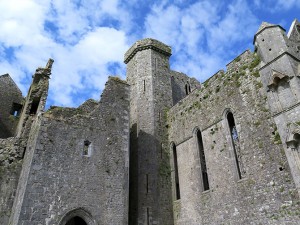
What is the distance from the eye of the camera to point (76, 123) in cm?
1255

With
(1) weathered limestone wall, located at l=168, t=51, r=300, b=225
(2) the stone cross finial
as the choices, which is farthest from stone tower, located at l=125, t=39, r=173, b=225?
(2) the stone cross finial

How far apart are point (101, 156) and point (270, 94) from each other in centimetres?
760

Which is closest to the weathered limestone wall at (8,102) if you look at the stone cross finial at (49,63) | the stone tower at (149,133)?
the stone cross finial at (49,63)

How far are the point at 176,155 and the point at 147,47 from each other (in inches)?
326

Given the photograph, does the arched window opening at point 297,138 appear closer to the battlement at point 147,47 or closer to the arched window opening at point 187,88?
the battlement at point 147,47

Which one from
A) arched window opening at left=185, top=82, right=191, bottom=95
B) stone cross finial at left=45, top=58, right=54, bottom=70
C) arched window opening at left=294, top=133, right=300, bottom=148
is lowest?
arched window opening at left=294, top=133, right=300, bottom=148

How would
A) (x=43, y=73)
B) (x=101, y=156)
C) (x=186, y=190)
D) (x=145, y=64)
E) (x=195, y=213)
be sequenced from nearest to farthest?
(x=101, y=156)
(x=195, y=213)
(x=186, y=190)
(x=43, y=73)
(x=145, y=64)

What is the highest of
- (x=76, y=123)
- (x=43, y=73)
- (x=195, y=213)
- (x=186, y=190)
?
(x=43, y=73)

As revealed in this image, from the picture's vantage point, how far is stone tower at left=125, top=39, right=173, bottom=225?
576 inches

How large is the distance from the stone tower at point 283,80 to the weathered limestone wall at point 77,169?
678cm

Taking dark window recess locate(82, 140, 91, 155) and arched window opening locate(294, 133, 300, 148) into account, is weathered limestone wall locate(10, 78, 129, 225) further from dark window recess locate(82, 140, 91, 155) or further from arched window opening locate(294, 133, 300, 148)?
arched window opening locate(294, 133, 300, 148)

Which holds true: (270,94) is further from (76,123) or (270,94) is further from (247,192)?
(76,123)

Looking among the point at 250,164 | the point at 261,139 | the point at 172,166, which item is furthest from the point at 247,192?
the point at 172,166

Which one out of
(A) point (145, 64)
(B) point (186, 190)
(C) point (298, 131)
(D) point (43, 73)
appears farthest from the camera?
(A) point (145, 64)
